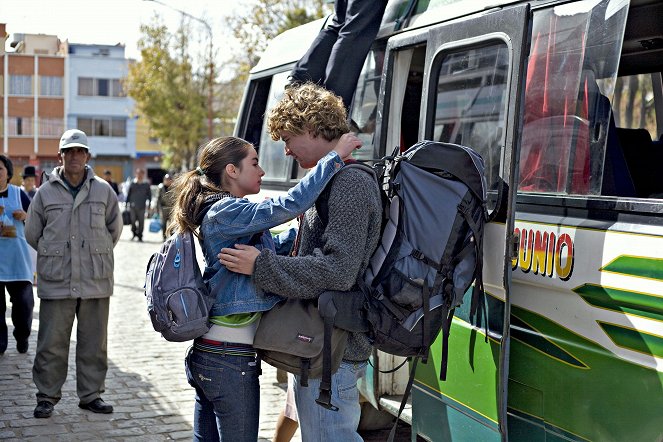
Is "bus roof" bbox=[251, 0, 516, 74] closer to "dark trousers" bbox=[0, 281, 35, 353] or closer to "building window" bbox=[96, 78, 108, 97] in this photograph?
"dark trousers" bbox=[0, 281, 35, 353]

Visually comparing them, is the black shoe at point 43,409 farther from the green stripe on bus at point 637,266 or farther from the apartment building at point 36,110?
the apartment building at point 36,110

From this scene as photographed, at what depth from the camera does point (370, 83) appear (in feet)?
19.1

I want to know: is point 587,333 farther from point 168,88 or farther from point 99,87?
point 99,87

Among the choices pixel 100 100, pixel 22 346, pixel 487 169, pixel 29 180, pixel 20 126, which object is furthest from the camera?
pixel 100 100

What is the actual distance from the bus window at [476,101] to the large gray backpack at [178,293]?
150 centimetres

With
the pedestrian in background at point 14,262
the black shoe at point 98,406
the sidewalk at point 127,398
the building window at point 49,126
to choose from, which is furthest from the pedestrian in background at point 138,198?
the building window at point 49,126

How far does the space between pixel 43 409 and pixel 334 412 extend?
3.78 m

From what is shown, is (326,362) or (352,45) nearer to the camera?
(326,362)

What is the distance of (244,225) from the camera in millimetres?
3482

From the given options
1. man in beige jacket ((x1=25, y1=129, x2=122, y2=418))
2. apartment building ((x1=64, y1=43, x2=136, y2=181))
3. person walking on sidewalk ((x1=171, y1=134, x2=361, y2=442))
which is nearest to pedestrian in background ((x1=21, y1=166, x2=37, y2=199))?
man in beige jacket ((x1=25, y1=129, x2=122, y2=418))

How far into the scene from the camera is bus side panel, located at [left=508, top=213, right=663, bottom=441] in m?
3.22

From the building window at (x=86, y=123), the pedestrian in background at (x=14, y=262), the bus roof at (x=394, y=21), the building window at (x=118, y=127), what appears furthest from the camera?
the building window at (x=118, y=127)

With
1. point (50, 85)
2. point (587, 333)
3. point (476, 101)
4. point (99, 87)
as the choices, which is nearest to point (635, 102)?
point (476, 101)

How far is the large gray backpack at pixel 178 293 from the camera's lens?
11.5 ft
